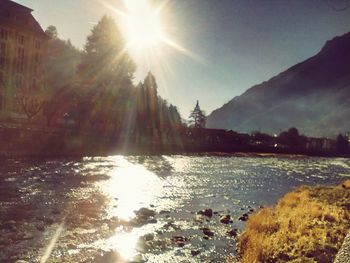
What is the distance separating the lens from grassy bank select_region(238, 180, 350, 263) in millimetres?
14312

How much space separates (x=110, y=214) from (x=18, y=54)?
82575 millimetres

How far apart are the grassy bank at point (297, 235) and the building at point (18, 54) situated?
75599mm

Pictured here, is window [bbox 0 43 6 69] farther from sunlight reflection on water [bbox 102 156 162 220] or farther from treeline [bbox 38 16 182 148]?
sunlight reflection on water [bbox 102 156 162 220]

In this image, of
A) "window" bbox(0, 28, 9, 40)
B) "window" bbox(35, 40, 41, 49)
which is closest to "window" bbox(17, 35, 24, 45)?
"window" bbox(0, 28, 9, 40)

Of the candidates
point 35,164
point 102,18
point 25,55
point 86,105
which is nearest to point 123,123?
point 86,105

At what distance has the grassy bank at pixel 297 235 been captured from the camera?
47.0ft

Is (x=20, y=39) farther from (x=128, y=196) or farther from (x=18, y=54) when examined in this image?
(x=128, y=196)

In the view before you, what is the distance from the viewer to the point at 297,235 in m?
17.0

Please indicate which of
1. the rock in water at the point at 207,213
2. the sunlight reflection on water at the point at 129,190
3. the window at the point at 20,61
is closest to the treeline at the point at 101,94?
the window at the point at 20,61

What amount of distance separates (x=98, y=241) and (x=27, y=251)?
3.57 m

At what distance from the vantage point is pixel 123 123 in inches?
3693

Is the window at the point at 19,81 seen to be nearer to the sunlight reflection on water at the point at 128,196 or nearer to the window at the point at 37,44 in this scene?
the window at the point at 37,44

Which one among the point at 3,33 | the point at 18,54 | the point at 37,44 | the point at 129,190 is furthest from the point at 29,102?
the point at 129,190

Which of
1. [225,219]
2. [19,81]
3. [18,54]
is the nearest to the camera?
[225,219]
